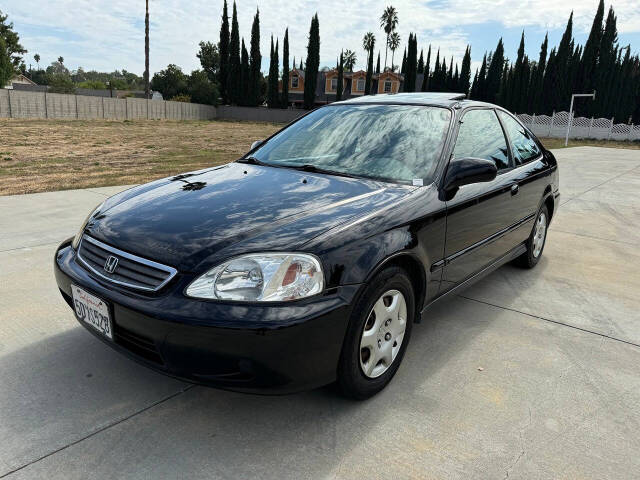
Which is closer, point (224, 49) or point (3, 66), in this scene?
point (3, 66)

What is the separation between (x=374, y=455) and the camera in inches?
82.8

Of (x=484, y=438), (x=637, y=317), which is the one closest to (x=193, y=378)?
(x=484, y=438)

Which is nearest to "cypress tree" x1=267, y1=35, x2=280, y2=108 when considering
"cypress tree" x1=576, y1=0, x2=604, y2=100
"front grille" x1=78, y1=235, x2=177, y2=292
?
"cypress tree" x1=576, y1=0, x2=604, y2=100

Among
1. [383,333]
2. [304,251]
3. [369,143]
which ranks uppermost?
[369,143]

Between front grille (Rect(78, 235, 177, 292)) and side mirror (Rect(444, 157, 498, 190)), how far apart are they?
1696 mm

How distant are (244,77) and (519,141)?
166ft

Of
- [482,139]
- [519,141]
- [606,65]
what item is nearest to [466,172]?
[482,139]

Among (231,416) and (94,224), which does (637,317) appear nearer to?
(231,416)

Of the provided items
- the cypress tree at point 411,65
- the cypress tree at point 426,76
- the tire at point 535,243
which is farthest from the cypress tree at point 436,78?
the tire at point 535,243

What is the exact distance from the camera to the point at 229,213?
242cm

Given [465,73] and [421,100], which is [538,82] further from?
[421,100]

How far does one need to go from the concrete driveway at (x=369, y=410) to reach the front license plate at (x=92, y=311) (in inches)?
14.8

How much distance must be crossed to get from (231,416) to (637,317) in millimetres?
3172

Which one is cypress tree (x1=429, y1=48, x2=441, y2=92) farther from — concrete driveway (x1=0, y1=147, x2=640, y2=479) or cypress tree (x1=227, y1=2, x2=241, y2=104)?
concrete driveway (x1=0, y1=147, x2=640, y2=479)
